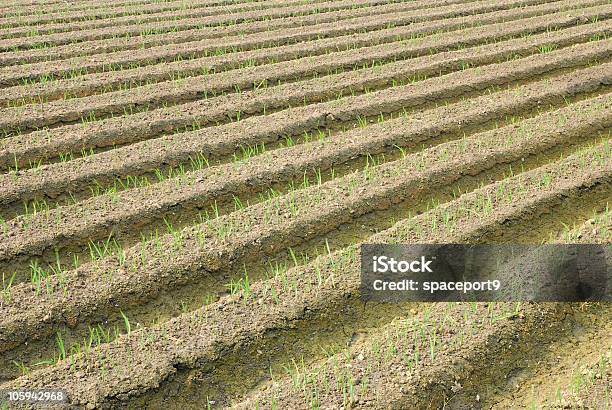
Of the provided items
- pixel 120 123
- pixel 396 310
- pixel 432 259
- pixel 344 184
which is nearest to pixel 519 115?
pixel 344 184

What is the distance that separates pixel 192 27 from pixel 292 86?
1.62 metres

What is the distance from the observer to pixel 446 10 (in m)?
6.23

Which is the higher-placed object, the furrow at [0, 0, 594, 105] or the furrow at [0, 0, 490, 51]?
the furrow at [0, 0, 490, 51]

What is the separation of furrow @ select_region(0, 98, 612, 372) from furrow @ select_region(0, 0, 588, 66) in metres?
2.00

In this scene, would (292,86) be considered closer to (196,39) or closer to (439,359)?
(196,39)

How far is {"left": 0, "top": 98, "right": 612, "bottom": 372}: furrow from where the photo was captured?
9.12 feet

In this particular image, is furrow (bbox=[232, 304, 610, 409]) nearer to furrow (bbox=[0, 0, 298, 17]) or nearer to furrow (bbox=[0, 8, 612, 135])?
furrow (bbox=[0, 8, 612, 135])

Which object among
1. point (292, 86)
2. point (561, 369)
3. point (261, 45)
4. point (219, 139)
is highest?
point (261, 45)

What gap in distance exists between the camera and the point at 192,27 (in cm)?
589

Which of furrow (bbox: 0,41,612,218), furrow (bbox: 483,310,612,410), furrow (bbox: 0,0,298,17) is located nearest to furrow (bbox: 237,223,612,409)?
furrow (bbox: 483,310,612,410)

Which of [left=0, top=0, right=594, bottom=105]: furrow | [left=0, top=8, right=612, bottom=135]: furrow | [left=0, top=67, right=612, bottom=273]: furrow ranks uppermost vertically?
[left=0, top=0, right=594, bottom=105]: furrow

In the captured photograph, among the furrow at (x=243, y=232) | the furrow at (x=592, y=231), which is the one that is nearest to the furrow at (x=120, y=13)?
the furrow at (x=243, y=232)

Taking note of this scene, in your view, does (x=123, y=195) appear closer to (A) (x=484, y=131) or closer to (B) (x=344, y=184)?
(B) (x=344, y=184)

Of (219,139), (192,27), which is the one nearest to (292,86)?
(219,139)
